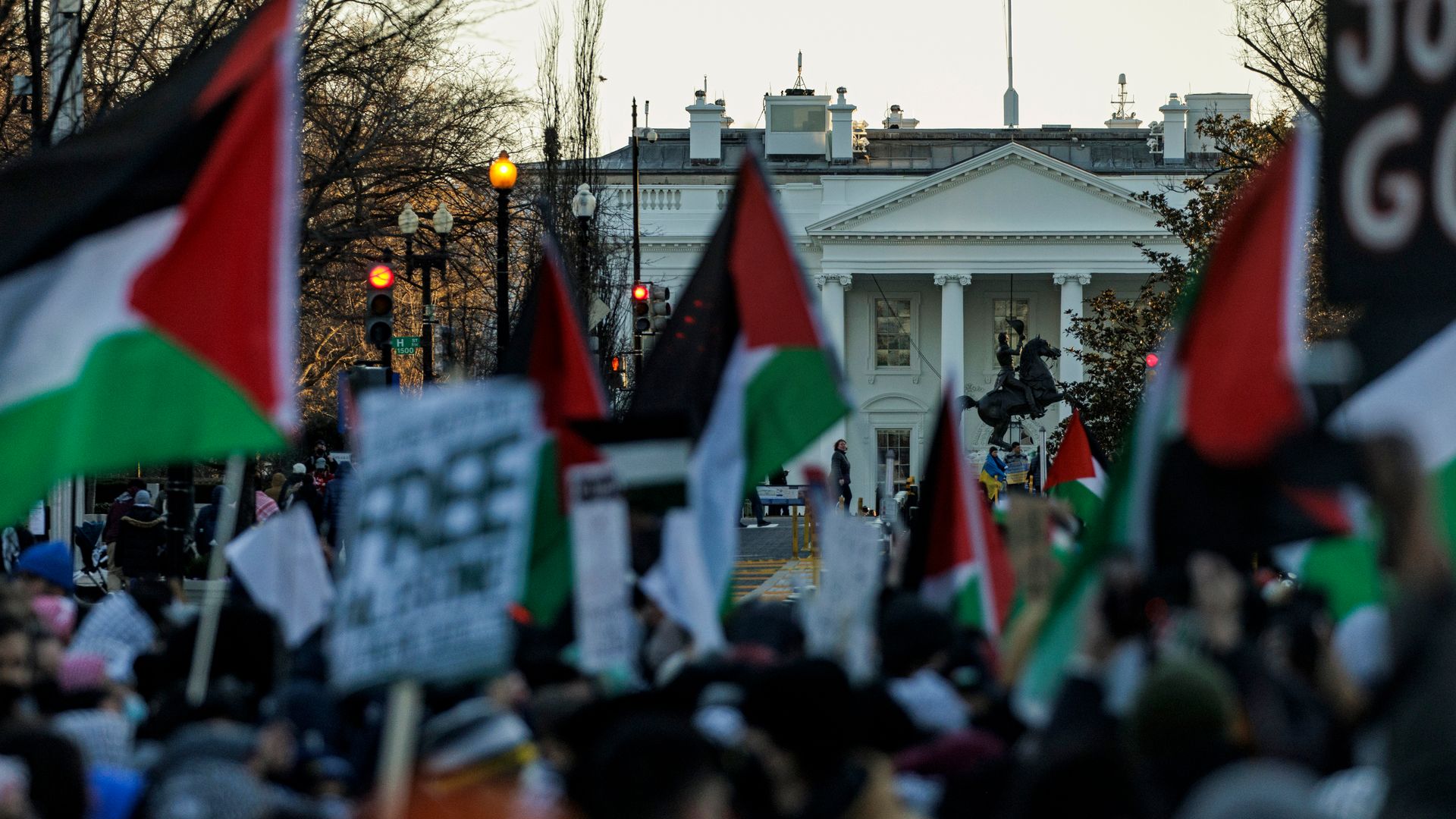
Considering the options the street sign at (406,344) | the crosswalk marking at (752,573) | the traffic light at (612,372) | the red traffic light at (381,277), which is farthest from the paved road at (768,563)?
the red traffic light at (381,277)

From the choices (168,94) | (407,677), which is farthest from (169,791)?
(168,94)

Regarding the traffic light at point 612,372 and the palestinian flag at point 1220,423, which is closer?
the palestinian flag at point 1220,423

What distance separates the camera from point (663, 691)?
199 inches

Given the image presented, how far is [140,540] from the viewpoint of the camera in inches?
741

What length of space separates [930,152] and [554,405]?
69787mm

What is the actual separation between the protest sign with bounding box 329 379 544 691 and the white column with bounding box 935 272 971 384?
63.5m

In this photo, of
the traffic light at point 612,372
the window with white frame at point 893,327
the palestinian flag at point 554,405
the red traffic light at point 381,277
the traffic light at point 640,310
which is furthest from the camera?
the window with white frame at point 893,327

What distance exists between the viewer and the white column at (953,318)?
67438mm

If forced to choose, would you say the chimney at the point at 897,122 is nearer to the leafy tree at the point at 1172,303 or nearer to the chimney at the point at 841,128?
the chimney at the point at 841,128

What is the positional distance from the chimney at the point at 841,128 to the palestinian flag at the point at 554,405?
64.2 m

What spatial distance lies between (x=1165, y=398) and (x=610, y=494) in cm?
152

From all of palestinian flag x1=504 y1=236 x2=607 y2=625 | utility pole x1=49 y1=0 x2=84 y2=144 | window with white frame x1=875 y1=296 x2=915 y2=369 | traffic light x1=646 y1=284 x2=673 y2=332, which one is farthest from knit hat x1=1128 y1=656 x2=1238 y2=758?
window with white frame x1=875 y1=296 x2=915 y2=369

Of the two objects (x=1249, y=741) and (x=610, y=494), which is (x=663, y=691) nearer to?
(x=610, y=494)

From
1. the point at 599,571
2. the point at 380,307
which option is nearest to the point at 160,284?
the point at 599,571
